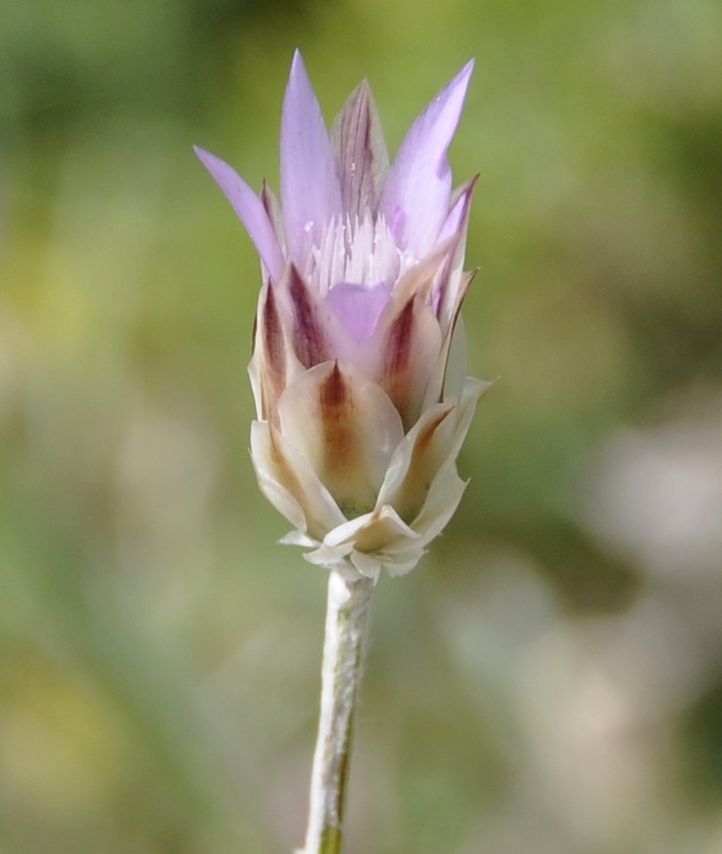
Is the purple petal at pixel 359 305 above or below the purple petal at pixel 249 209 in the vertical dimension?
below

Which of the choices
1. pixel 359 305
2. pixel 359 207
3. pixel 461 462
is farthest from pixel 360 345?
pixel 461 462

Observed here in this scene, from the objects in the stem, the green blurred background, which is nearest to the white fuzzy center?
the stem

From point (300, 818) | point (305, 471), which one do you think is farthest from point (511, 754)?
point (305, 471)

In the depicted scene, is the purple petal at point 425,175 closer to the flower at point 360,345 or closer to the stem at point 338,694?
the flower at point 360,345

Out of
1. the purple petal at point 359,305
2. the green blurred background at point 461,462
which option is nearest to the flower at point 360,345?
the purple petal at point 359,305

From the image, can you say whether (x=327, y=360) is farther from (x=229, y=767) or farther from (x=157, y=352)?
(x=157, y=352)

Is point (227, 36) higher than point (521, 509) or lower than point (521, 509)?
higher

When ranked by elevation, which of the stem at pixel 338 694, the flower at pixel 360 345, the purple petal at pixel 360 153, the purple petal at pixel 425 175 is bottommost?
the stem at pixel 338 694

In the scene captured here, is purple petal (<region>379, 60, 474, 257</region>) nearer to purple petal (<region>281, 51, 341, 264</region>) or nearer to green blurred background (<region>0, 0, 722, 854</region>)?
purple petal (<region>281, 51, 341, 264</region>)
